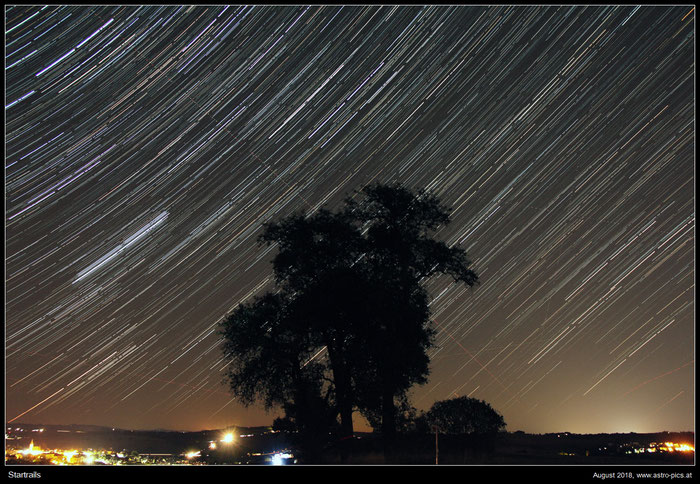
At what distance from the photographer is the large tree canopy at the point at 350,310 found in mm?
26625

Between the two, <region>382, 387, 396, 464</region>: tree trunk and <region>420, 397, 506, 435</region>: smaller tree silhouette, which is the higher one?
<region>420, 397, 506, 435</region>: smaller tree silhouette

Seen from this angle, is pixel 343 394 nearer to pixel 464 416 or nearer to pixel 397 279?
pixel 397 279

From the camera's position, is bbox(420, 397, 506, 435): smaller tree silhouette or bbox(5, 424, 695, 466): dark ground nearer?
bbox(5, 424, 695, 466): dark ground

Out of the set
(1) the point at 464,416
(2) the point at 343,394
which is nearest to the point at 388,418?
(2) the point at 343,394

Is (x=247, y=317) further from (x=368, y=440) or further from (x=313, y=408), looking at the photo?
(x=368, y=440)

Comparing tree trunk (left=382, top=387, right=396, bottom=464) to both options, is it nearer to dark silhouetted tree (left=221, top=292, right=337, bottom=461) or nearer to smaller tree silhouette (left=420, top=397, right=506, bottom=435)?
dark silhouetted tree (left=221, top=292, right=337, bottom=461)

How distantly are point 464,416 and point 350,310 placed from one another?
20139 millimetres

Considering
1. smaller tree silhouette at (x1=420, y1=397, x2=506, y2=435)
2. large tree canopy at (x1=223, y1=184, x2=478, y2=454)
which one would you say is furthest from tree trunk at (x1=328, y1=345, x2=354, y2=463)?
smaller tree silhouette at (x1=420, y1=397, x2=506, y2=435)

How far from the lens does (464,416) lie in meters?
42.8

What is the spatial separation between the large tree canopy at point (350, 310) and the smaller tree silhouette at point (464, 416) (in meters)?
15.1

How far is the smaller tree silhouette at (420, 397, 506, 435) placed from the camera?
42.0 metres

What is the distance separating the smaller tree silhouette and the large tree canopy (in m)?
15.1

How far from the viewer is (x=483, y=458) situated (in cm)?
2359
